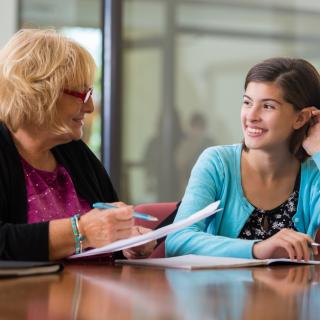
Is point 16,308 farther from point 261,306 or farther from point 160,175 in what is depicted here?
point 160,175

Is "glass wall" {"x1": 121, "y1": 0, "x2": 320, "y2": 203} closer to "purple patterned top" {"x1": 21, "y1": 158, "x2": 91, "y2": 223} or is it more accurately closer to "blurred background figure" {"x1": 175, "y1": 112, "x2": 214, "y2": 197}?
"blurred background figure" {"x1": 175, "y1": 112, "x2": 214, "y2": 197}

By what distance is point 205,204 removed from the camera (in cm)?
217

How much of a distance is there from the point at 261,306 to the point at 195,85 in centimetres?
381

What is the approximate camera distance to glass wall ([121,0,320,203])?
4730 mm

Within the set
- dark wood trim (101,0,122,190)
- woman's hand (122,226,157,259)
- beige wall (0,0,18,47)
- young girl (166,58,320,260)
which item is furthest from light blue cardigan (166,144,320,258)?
dark wood trim (101,0,122,190)

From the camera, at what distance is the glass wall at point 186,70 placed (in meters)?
4.73

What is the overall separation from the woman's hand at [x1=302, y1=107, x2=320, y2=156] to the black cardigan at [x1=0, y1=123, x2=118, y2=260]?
600 mm

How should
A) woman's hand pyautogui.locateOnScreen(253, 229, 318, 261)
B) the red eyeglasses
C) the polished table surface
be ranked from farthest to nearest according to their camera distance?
the red eyeglasses, woman's hand pyautogui.locateOnScreen(253, 229, 318, 261), the polished table surface

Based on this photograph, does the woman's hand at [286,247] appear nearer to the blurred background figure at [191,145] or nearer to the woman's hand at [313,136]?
the woman's hand at [313,136]

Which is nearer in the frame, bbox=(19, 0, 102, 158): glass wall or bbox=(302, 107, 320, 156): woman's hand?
bbox=(302, 107, 320, 156): woman's hand

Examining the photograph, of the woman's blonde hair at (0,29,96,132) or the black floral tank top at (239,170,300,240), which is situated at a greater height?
the woman's blonde hair at (0,29,96,132)

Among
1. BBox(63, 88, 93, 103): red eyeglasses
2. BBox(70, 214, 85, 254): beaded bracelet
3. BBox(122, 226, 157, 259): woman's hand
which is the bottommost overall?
BBox(122, 226, 157, 259): woman's hand

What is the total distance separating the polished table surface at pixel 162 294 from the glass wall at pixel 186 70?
323 cm

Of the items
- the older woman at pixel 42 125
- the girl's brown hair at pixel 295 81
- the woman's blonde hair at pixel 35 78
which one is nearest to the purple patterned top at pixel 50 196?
the older woman at pixel 42 125
